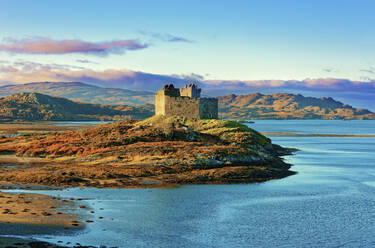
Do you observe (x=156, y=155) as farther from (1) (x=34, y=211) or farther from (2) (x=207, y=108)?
(2) (x=207, y=108)

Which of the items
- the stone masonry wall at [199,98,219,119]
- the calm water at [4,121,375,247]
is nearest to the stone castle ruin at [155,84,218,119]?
the stone masonry wall at [199,98,219,119]

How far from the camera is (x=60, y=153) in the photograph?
60.9 m

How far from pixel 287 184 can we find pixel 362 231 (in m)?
18.8

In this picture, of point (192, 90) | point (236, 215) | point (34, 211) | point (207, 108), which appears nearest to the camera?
point (34, 211)

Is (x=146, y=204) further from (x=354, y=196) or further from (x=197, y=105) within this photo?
(x=197, y=105)

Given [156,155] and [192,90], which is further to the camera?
[192,90]

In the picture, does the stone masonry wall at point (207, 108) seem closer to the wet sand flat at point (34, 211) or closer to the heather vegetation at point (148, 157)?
the heather vegetation at point (148, 157)

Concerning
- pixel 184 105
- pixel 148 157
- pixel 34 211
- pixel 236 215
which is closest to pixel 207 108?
pixel 184 105

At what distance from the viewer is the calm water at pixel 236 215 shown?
25.0 meters

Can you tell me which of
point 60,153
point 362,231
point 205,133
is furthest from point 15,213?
point 205,133

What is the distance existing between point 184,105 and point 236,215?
49675 mm

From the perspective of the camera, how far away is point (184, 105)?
262 ft

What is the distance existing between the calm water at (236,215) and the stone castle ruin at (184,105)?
34550 mm

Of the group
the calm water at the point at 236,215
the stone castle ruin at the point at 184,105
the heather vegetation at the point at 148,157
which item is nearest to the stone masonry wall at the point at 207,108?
the stone castle ruin at the point at 184,105
